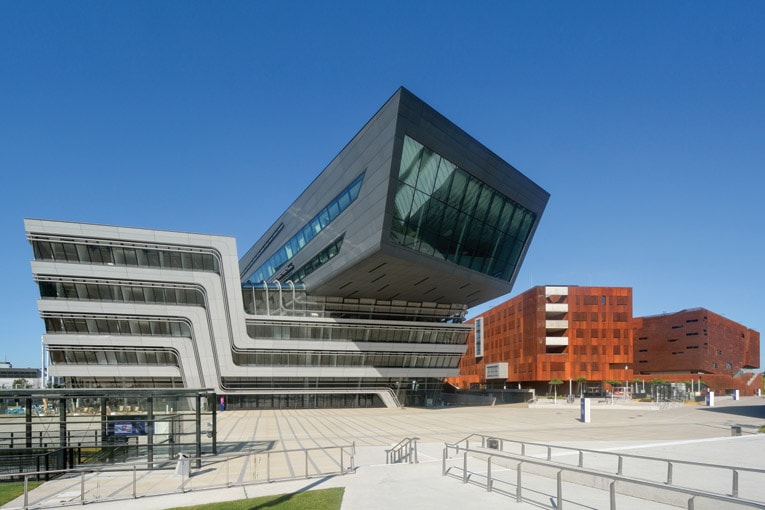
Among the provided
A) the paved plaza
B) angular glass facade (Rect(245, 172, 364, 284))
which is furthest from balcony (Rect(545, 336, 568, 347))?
angular glass facade (Rect(245, 172, 364, 284))

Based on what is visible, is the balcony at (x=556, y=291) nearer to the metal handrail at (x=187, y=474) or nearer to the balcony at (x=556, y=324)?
the balcony at (x=556, y=324)

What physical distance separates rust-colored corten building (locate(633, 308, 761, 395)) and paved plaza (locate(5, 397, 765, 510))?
5833cm

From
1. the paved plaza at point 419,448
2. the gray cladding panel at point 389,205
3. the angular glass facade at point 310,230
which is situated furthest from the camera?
the angular glass facade at point 310,230

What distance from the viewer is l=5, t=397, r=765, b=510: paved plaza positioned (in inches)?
557

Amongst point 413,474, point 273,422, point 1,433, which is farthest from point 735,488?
point 273,422

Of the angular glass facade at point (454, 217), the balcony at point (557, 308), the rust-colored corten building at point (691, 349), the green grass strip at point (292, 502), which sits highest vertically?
the angular glass facade at point (454, 217)

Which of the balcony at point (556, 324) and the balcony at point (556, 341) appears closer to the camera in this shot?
the balcony at point (556, 341)

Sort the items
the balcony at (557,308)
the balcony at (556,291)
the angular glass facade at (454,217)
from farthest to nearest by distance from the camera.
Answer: the balcony at (556,291), the balcony at (557,308), the angular glass facade at (454,217)

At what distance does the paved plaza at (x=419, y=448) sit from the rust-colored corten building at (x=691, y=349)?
58326mm

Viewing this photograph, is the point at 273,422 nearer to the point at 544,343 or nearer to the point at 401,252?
the point at 401,252

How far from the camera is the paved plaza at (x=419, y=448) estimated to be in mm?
14148

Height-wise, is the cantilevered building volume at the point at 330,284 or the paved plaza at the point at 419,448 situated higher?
the cantilevered building volume at the point at 330,284

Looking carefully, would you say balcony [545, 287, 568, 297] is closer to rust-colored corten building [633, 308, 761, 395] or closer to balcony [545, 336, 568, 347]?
balcony [545, 336, 568, 347]

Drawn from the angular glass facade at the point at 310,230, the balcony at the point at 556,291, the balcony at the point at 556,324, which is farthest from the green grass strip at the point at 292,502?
the balcony at the point at 556,291
